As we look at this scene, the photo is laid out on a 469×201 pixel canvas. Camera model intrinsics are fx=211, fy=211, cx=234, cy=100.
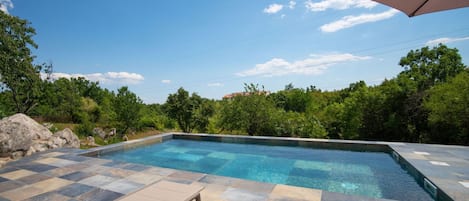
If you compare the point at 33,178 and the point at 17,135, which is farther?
the point at 17,135

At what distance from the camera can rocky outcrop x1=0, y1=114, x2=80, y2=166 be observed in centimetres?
531

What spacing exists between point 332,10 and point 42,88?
18432mm

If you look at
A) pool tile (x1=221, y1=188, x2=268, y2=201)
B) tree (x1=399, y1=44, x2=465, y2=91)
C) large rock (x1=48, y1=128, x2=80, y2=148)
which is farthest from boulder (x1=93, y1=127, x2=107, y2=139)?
tree (x1=399, y1=44, x2=465, y2=91)

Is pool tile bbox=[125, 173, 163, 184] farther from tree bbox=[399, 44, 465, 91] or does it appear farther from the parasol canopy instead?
tree bbox=[399, 44, 465, 91]

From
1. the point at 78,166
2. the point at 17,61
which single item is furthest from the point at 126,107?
the point at 78,166

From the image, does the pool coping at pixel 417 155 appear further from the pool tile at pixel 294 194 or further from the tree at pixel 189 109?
the tree at pixel 189 109

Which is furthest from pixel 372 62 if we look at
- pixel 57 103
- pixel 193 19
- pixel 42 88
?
pixel 57 103

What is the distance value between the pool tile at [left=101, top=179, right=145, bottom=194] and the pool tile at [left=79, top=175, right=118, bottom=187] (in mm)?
151

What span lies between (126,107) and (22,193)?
345 inches

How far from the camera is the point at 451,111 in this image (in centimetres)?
642

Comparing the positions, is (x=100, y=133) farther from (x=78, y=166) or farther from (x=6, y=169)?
(x=78, y=166)

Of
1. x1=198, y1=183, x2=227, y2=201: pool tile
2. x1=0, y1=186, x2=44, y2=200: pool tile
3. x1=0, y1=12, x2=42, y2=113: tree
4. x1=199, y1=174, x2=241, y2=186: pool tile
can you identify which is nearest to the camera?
x1=198, y1=183, x2=227, y2=201: pool tile

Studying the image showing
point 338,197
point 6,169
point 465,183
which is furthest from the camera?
point 6,169

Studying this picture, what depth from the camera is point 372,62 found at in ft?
45.7
